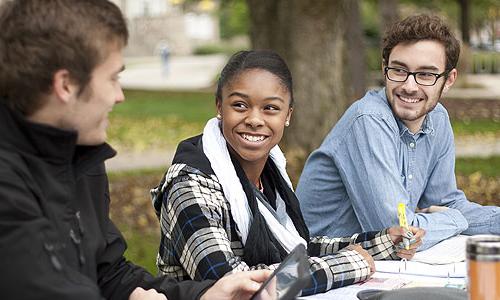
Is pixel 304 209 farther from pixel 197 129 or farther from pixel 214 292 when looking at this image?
pixel 197 129

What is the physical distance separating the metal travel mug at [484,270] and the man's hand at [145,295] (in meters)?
0.83

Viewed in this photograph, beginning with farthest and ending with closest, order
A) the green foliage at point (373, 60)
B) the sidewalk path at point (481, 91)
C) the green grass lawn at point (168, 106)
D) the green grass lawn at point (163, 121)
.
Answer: the green foliage at point (373, 60)
the sidewalk path at point (481, 91)
the green grass lawn at point (168, 106)
the green grass lawn at point (163, 121)

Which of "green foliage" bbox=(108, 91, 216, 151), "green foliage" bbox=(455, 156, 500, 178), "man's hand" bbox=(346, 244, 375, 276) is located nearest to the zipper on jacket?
"man's hand" bbox=(346, 244, 375, 276)

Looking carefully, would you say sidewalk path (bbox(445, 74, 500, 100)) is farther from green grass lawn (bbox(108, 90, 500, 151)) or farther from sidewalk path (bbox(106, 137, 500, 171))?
sidewalk path (bbox(106, 137, 500, 171))

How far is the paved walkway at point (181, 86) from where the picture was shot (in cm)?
1116

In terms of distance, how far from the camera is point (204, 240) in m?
2.72

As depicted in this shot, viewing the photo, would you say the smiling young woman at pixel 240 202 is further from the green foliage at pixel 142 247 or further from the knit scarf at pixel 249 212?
the green foliage at pixel 142 247

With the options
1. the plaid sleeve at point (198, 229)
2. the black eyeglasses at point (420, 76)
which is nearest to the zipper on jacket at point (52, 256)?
A: the plaid sleeve at point (198, 229)

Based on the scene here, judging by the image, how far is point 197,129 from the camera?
14.7 meters

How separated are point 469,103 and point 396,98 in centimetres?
1485

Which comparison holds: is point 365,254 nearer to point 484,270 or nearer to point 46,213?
point 484,270

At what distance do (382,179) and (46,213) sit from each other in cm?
160

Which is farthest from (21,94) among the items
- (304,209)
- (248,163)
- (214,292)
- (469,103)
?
(469,103)

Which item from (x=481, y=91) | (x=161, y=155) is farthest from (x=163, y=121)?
(x=481, y=91)
